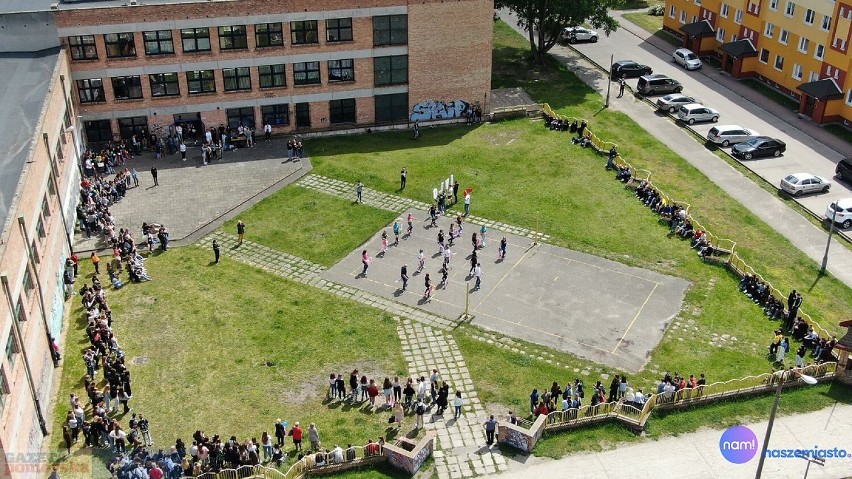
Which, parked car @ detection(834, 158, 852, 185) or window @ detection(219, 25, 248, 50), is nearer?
parked car @ detection(834, 158, 852, 185)

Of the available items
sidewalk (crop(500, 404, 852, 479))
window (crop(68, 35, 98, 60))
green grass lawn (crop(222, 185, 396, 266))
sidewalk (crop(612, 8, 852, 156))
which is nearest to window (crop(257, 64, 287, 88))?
green grass lawn (crop(222, 185, 396, 266))

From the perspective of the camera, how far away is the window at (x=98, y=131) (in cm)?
6200

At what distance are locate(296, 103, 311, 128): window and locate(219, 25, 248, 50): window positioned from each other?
5.99 m

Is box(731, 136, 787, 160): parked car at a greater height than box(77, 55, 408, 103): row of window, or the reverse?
box(77, 55, 408, 103): row of window

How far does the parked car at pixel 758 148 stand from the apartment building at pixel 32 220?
45.5m

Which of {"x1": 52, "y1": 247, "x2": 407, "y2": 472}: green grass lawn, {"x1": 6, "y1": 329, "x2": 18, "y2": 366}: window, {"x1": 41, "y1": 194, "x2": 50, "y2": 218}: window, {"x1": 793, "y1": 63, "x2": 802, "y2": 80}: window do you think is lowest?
{"x1": 52, "y1": 247, "x2": 407, "y2": 472}: green grass lawn

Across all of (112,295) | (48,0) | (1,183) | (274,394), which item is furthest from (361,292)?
(48,0)

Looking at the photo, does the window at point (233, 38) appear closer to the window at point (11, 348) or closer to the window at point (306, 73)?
the window at point (306, 73)

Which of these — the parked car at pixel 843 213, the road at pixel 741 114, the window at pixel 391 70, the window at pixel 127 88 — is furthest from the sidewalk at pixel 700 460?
the window at pixel 127 88

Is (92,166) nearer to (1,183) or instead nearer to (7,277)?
(1,183)

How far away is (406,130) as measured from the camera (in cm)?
6744

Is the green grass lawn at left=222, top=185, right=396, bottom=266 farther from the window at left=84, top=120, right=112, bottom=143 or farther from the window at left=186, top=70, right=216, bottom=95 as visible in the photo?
the window at left=84, top=120, right=112, bottom=143

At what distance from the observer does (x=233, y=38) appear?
61.8m

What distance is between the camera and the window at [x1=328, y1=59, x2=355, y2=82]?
64500 millimetres
